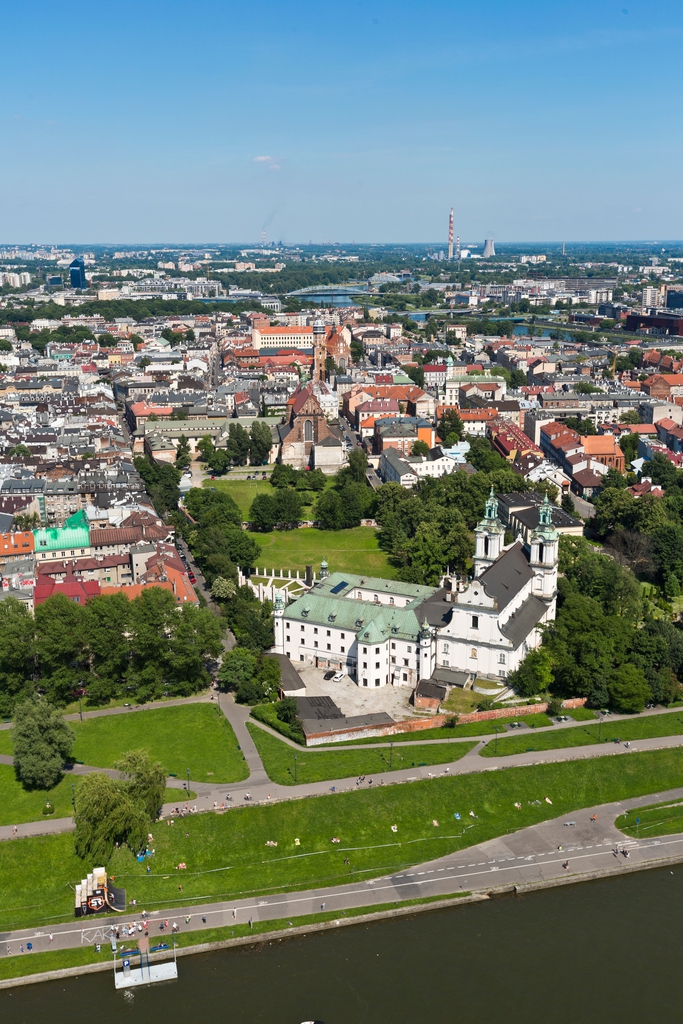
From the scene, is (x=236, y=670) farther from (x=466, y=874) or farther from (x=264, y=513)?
(x=264, y=513)

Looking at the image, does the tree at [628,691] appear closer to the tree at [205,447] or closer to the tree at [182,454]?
the tree at [182,454]

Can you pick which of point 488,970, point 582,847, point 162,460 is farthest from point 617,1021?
point 162,460

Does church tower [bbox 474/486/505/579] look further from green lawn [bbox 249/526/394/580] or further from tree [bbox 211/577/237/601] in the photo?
tree [bbox 211/577/237/601]

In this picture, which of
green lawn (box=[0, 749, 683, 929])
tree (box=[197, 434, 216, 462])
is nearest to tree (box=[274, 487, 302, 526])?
tree (box=[197, 434, 216, 462])

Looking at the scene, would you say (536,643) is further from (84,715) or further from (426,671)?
(84,715)

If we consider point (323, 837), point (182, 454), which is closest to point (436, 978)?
point (323, 837)
